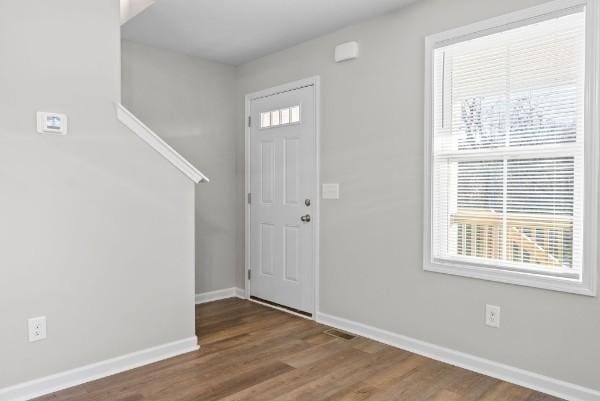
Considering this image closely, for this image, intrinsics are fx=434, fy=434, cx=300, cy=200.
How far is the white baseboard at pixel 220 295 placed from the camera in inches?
167

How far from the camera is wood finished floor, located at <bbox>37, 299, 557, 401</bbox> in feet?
7.75

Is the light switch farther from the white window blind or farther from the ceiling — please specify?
the ceiling

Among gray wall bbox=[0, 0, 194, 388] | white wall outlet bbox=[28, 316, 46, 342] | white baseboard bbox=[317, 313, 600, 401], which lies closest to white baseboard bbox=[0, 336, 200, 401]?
gray wall bbox=[0, 0, 194, 388]

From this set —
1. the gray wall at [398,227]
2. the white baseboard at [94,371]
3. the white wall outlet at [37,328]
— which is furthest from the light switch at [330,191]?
the white wall outlet at [37,328]

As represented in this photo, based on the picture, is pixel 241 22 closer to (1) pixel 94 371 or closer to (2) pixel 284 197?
Result: (2) pixel 284 197

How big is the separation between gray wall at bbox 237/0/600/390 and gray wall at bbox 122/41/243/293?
891mm

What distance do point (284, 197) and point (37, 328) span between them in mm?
2197

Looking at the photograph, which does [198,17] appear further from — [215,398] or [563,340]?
[563,340]

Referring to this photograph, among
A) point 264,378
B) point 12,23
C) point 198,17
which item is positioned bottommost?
point 264,378

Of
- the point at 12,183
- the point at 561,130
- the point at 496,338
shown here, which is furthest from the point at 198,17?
the point at 496,338

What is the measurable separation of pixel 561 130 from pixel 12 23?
2.99 meters

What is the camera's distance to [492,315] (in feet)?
8.61

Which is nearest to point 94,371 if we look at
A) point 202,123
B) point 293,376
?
point 293,376

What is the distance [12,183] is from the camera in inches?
89.4
